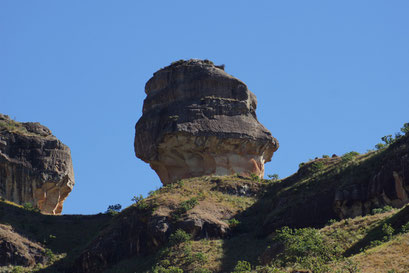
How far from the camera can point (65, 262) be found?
61781 millimetres

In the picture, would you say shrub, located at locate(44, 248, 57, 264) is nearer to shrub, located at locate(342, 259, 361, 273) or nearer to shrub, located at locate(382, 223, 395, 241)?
shrub, located at locate(382, 223, 395, 241)

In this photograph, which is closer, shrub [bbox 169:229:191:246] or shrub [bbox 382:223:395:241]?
shrub [bbox 382:223:395:241]

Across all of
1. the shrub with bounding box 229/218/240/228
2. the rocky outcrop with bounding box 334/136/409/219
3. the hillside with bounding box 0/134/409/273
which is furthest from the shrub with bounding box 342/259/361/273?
the shrub with bounding box 229/218/240/228

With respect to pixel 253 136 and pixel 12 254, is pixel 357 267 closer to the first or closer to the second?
pixel 12 254

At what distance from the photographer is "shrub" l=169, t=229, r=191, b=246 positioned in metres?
57.3

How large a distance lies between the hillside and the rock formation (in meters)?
4.27

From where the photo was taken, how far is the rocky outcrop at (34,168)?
7581 centimetres

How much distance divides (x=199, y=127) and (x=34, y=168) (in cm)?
1521

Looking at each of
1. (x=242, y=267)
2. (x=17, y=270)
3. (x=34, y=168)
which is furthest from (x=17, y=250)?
(x=242, y=267)

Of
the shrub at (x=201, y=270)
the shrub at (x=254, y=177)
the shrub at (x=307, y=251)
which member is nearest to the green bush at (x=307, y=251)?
the shrub at (x=307, y=251)

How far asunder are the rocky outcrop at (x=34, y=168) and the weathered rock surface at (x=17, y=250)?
464 inches

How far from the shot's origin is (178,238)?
57.3 m

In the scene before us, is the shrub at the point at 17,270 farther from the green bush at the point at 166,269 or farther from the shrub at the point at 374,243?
the shrub at the point at 374,243

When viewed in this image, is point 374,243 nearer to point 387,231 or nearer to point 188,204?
point 387,231
